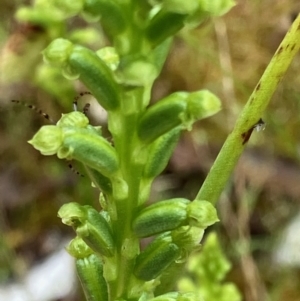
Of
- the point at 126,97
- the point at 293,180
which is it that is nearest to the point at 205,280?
the point at 126,97

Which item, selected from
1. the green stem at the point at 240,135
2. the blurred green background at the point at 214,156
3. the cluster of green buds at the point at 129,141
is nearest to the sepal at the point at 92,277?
the cluster of green buds at the point at 129,141

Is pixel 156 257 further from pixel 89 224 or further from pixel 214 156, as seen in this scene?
pixel 214 156

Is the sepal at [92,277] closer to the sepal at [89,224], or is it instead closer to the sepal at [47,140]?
the sepal at [89,224]

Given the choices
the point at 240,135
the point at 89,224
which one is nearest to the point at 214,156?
the point at 240,135

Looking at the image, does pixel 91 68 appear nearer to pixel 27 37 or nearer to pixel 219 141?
pixel 27 37

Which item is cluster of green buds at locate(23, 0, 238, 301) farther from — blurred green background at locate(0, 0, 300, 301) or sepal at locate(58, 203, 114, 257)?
blurred green background at locate(0, 0, 300, 301)

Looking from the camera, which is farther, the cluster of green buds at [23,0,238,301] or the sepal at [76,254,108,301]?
the sepal at [76,254,108,301]

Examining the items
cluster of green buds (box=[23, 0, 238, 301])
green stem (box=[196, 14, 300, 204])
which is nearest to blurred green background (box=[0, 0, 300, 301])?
green stem (box=[196, 14, 300, 204])

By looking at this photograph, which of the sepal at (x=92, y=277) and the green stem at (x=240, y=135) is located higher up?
the green stem at (x=240, y=135)
